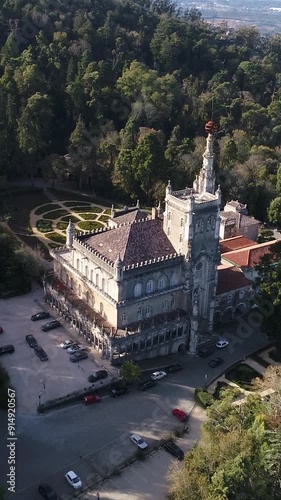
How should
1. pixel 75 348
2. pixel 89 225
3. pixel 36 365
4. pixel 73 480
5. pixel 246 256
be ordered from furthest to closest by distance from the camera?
pixel 89 225 → pixel 246 256 → pixel 75 348 → pixel 36 365 → pixel 73 480

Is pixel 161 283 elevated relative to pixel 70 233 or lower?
lower

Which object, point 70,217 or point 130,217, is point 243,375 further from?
point 70,217

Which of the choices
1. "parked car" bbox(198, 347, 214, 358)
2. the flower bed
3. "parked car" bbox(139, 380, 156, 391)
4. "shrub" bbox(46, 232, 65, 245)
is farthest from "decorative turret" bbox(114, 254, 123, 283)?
"shrub" bbox(46, 232, 65, 245)

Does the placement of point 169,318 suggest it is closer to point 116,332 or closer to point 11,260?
point 116,332

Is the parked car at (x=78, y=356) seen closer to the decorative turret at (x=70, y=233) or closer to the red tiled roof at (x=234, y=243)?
the decorative turret at (x=70, y=233)

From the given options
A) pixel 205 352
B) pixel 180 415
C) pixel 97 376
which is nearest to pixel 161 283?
pixel 205 352

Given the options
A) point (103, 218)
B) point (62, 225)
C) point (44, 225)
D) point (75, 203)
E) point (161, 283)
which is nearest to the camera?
point (161, 283)

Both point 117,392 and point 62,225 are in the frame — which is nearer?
point 117,392

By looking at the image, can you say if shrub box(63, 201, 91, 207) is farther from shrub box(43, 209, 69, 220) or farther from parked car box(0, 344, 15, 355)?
parked car box(0, 344, 15, 355)

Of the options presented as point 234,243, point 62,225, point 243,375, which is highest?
point 234,243
